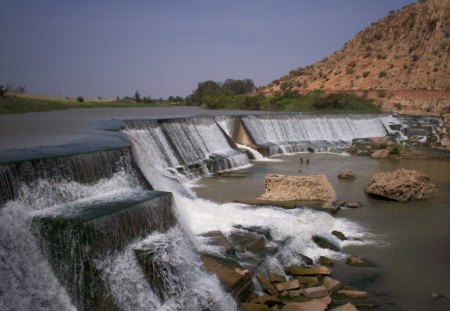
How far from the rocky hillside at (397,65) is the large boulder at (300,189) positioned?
100 ft

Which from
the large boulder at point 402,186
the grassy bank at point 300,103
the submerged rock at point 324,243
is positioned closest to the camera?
the submerged rock at point 324,243

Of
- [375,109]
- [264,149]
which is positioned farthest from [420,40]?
[264,149]

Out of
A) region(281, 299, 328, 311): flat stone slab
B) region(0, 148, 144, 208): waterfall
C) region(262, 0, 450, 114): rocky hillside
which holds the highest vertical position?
region(262, 0, 450, 114): rocky hillside

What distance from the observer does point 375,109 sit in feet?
134

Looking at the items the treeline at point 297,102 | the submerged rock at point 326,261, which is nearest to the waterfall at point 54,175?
the submerged rock at point 326,261

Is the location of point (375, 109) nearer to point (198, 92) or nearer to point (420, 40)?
point (420, 40)

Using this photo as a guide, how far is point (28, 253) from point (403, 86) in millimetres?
44816

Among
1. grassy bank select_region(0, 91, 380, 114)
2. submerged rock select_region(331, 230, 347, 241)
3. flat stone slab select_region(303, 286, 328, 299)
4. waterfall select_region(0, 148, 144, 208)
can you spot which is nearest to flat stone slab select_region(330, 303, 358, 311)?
flat stone slab select_region(303, 286, 328, 299)

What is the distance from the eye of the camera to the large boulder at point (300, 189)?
39.9ft

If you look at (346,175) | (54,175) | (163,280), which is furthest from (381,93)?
(163,280)

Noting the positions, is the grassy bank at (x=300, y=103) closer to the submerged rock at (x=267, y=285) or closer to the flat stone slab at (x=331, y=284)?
the flat stone slab at (x=331, y=284)

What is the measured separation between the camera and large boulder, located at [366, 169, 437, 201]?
13344mm

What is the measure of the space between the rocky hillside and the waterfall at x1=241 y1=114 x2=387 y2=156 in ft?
36.2

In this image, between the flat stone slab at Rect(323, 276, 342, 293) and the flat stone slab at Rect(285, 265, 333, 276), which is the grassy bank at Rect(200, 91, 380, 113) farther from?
the flat stone slab at Rect(323, 276, 342, 293)
